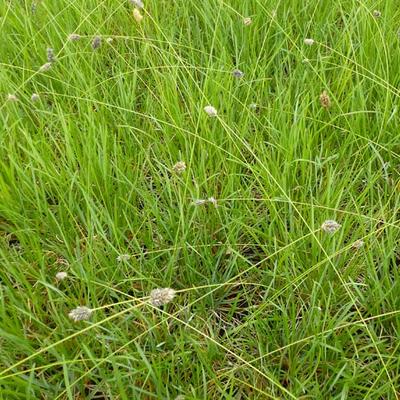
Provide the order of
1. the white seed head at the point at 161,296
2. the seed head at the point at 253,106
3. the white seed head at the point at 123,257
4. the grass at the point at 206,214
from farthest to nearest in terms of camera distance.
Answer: the seed head at the point at 253,106 < the white seed head at the point at 123,257 < the grass at the point at 206,214 < the white seed head at the point at 161,296

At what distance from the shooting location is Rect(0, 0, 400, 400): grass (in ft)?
4.00

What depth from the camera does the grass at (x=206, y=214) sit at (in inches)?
48.1

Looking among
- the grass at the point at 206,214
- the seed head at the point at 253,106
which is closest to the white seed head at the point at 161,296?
the grass at the point at 206,214

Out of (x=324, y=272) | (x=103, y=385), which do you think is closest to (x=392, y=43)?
(x=324, y=272)

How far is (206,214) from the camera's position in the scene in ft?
5.03

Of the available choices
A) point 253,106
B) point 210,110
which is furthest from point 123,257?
point 253,106

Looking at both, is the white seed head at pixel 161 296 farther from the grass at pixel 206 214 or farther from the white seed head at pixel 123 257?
the white seed head at pixel 123 257

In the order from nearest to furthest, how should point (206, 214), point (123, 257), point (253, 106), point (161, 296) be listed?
1. point (161, 296)
2. point (123, 257)
3. point (206, 214)
4. point (253, 106)

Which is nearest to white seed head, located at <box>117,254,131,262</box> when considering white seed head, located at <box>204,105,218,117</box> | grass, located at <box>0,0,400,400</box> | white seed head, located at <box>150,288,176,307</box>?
grass, located at <box>0,0,400,400</box>

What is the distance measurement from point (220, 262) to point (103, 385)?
1.48ft

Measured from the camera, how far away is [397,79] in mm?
1854

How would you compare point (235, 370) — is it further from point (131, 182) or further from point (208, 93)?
point (208, 93)

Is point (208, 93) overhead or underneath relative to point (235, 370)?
overhead

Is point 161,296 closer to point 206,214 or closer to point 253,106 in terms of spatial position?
point 206,214
